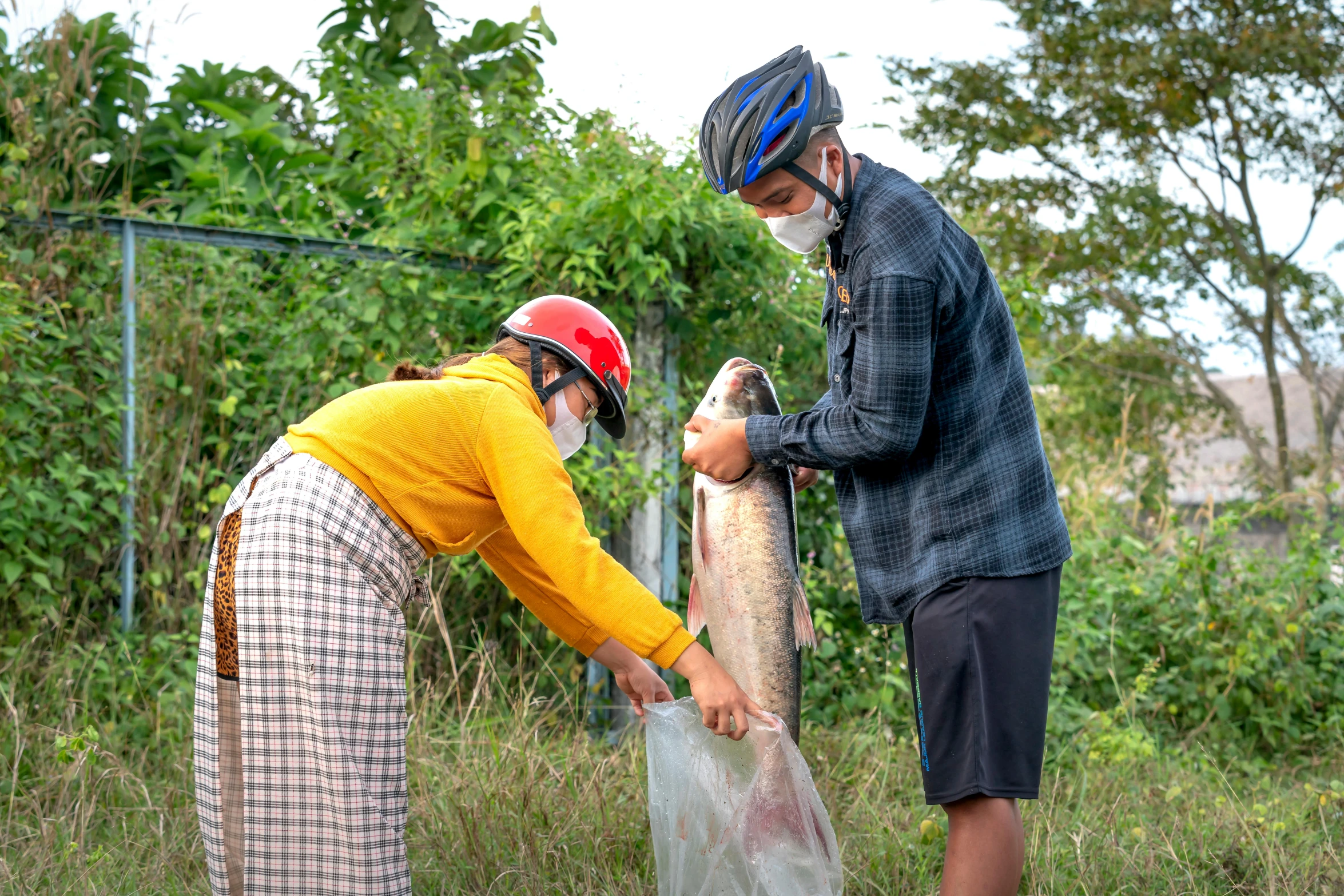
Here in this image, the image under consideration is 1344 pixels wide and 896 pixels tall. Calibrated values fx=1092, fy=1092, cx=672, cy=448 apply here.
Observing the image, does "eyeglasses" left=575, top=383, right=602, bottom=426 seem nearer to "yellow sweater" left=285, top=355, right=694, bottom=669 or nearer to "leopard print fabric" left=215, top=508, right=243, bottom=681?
"yellow sweater" left=285, top=355, right=694, bottom=669

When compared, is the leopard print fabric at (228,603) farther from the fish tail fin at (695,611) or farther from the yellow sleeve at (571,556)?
the fish tail fin at (695,611)

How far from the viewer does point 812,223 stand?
2.35 meters

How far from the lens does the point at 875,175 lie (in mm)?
2273

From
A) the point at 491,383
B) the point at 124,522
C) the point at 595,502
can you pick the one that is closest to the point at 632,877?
the point at 491,383

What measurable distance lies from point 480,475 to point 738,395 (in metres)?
0.61

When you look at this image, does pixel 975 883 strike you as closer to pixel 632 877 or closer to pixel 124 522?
pixel 632 877

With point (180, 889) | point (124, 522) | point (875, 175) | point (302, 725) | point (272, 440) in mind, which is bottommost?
point (180, 889)

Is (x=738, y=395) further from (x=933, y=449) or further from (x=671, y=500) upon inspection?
(x=671, y=500)

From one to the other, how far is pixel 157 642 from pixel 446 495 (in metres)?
2.73

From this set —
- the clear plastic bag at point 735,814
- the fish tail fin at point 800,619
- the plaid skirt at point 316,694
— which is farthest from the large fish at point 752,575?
the plaid skirt at point 316,694

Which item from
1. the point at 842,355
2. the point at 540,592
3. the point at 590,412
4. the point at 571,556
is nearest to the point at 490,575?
the point at 540,592

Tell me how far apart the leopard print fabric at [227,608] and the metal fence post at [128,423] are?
2.58 metres

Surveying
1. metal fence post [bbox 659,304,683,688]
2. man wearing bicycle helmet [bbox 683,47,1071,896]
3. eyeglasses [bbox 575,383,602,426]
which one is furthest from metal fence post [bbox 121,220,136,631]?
man wearing bicycle helmet [bbox 683,47,1071,896]

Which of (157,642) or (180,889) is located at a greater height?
(157,642)
